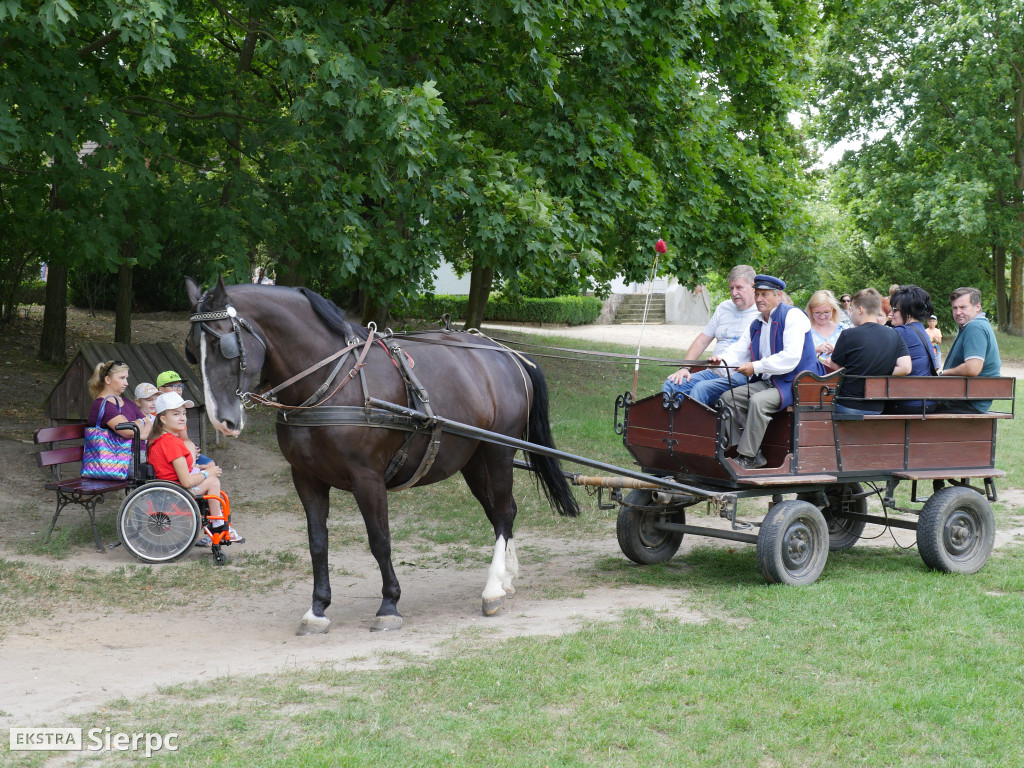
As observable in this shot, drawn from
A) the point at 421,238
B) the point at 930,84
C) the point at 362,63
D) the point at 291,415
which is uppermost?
the point at 930,84

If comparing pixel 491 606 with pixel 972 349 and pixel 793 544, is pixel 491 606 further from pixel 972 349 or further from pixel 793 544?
pixel 972 349

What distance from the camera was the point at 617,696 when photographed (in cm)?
468

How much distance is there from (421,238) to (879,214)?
77.1 feet

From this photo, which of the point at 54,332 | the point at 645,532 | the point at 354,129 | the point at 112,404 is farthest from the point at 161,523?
the point at 54,332

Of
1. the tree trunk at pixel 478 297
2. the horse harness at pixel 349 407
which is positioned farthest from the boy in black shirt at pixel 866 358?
the tree trunk at pixel 478 297

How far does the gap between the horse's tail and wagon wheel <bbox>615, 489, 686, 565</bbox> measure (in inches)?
16.5

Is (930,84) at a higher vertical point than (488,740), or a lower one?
higher

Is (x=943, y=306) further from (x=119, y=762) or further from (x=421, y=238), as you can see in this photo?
(x=119, y=762)

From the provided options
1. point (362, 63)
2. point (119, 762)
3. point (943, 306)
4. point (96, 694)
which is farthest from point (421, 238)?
point (943, 306)

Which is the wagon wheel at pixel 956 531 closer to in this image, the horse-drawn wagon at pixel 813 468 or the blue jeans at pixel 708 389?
the horse-drawn wagon at pixel 813 468

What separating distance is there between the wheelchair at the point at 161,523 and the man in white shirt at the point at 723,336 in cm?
386

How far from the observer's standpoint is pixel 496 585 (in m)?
6.66

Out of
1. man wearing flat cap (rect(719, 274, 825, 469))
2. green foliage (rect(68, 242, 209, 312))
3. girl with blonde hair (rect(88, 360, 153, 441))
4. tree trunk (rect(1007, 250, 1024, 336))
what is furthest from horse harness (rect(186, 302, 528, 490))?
tree trunk (rect(1007, 250, 1024, 336))

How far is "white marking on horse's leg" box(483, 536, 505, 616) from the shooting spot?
6512 millimetres
